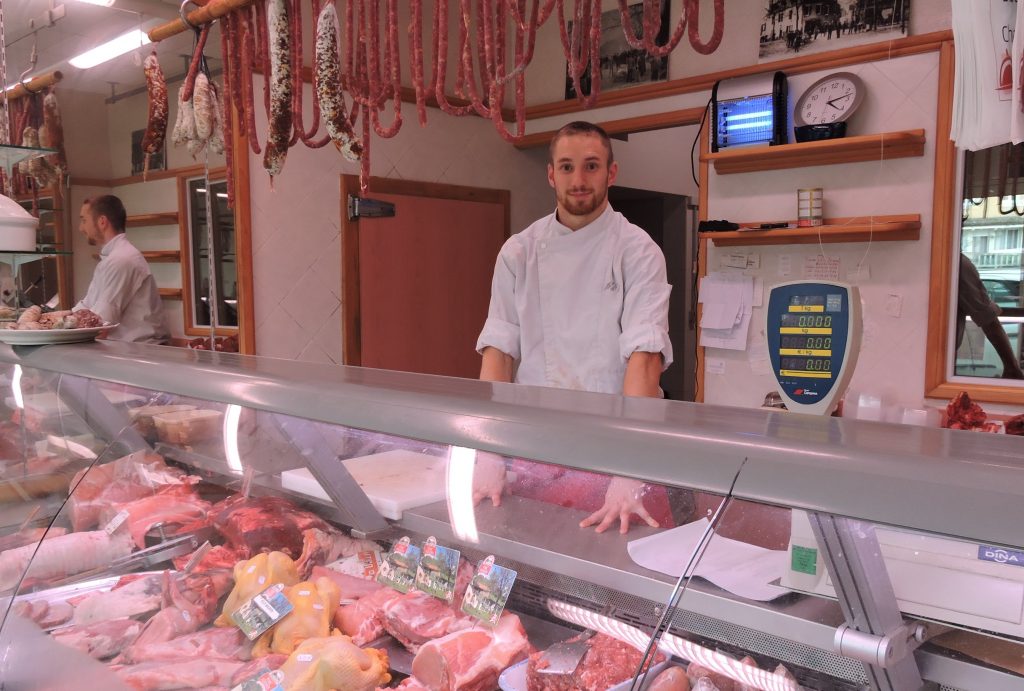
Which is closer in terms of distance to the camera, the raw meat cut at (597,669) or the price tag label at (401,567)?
the raw meat cut at (597,669)

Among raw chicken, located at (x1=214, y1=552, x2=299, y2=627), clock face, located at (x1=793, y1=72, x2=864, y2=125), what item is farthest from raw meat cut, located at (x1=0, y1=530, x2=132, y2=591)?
clock face, located at (x1=793, y1=72, x2=864, y2=125)

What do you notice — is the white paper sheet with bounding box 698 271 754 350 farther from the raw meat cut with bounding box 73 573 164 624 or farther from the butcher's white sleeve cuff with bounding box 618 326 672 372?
the raw meat cut with bounding box 73 573 164 624

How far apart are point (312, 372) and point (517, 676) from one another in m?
0.67

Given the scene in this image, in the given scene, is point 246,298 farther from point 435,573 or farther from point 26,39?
point 435,573

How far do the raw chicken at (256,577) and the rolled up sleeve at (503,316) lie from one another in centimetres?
133

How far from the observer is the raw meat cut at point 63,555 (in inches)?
68.0

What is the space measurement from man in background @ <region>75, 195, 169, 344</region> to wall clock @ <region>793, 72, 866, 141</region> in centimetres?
357

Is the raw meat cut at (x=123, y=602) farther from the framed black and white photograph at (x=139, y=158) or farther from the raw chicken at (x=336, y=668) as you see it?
the framed black and white photograph at (x=139, y=158)

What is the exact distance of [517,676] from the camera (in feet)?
4.18

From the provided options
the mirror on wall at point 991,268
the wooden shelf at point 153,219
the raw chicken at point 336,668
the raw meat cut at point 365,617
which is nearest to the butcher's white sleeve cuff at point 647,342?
the raw meat cut at point 365,617

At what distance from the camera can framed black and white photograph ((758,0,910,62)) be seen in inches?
151

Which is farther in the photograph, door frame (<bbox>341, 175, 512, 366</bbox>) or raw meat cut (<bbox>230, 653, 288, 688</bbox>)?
door frame (<bbox>341, 175, 512, 366</bbox>)

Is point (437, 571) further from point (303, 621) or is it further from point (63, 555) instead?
point (63, 555)

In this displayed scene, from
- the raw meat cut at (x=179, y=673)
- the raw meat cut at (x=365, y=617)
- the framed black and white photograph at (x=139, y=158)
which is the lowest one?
the raw meat cut at (x=179, y=673)
